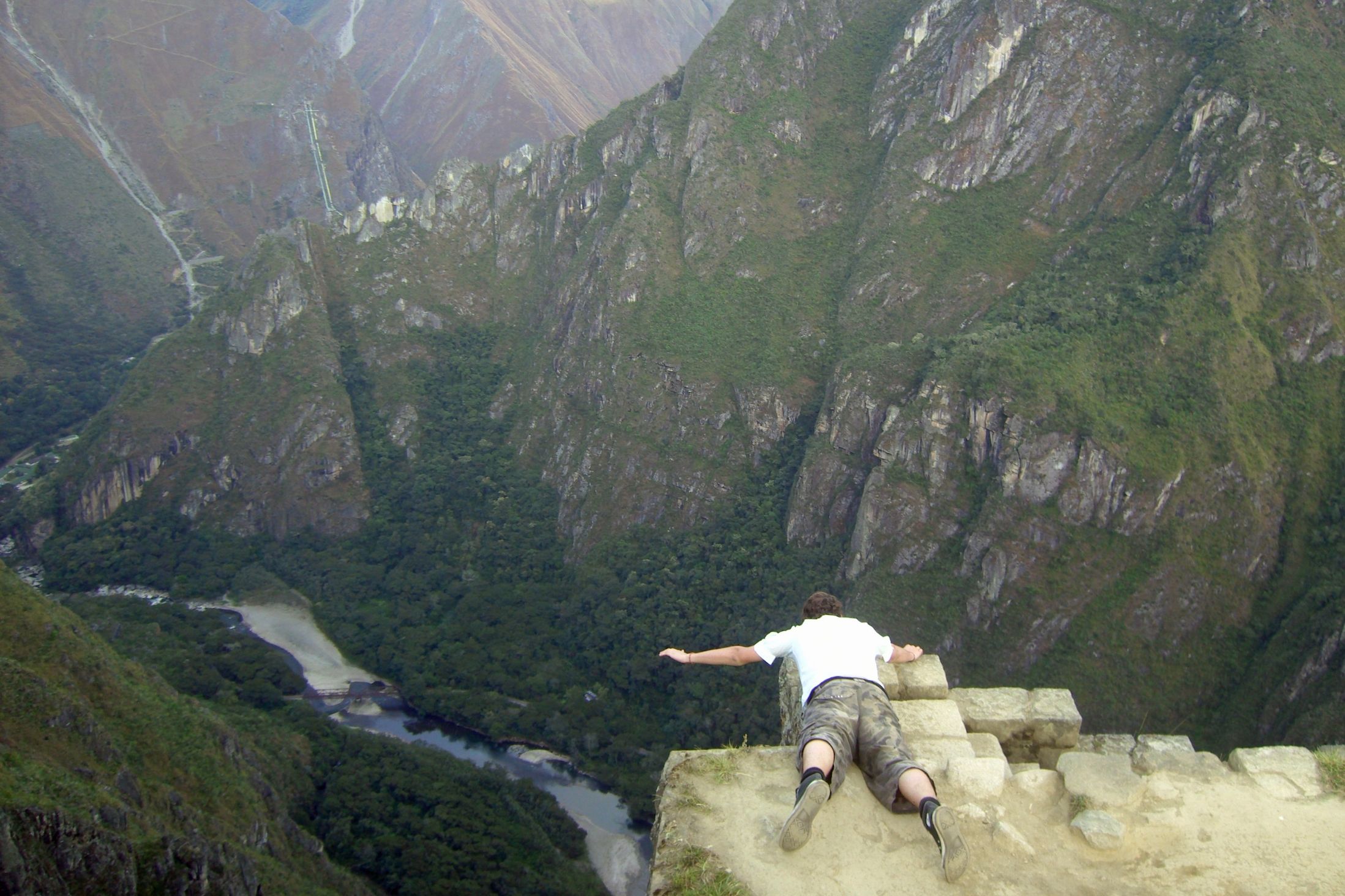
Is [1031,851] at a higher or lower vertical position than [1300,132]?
lower

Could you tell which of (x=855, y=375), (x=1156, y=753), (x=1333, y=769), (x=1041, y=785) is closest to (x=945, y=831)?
(x=1041, y=785)

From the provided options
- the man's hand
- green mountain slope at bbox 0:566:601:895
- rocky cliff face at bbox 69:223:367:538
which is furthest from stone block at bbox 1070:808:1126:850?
rocky cliff face at bbox 69:223:367:538

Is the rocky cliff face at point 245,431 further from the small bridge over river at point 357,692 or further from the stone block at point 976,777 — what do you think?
the stone block at point 976,777

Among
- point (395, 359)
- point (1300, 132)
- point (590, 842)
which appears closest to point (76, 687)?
point (590, 842)

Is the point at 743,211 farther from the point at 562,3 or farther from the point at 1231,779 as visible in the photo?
the point at 562,3

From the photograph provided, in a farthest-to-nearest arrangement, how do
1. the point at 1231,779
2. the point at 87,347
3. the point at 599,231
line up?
the point at 87,347 < the point at 599,231 < the point at 1231,779

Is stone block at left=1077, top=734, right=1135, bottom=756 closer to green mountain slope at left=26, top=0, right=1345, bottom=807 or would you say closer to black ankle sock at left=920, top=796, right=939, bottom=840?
black ankle sock at left=920, top=796, right=939, bottom=840

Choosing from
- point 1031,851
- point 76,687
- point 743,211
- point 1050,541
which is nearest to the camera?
point 1031,851

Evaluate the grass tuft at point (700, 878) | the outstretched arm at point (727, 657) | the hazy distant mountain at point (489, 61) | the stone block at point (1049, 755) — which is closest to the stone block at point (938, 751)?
the stone block at point (1049, 755)
